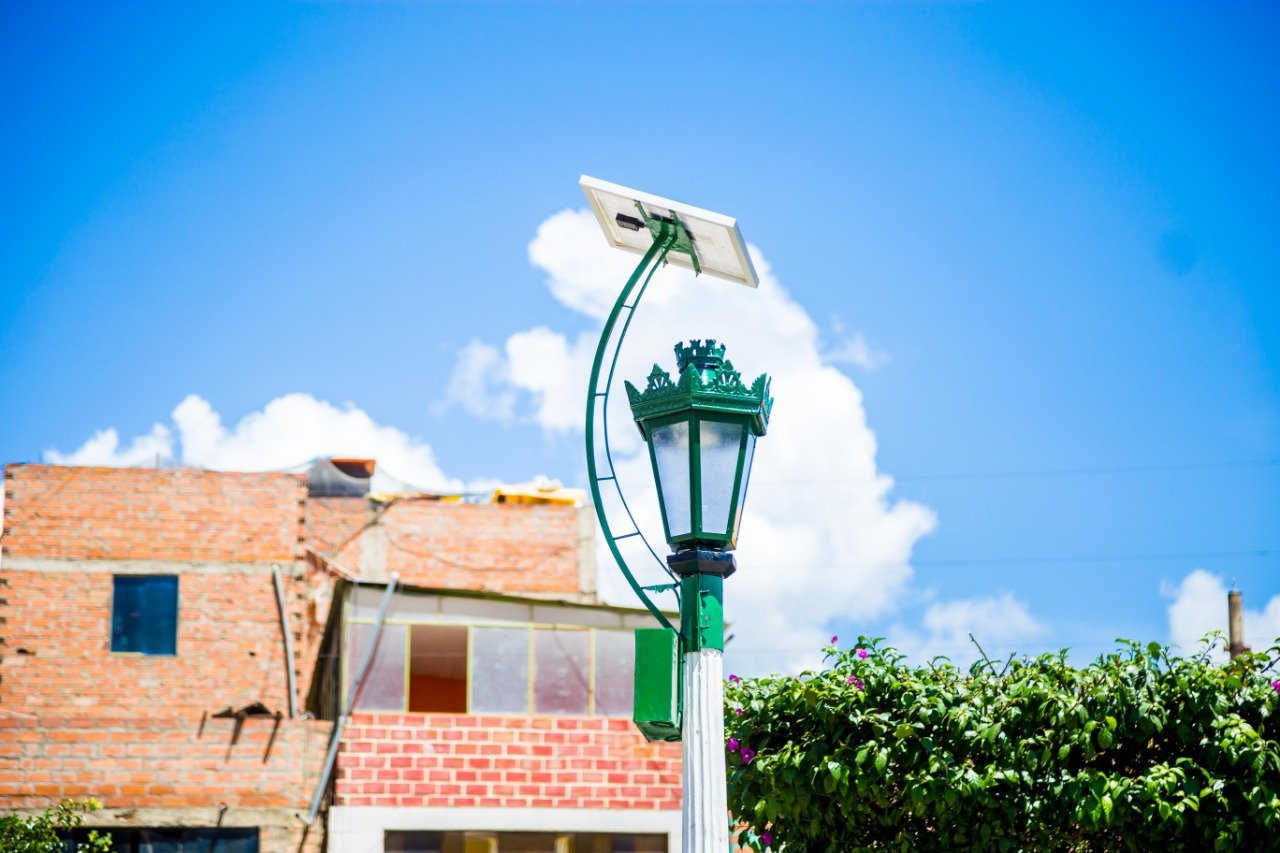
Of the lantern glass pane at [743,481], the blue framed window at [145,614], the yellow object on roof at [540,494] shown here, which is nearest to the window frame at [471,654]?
the blue framed window at [145,614]

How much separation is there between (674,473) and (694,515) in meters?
0.20

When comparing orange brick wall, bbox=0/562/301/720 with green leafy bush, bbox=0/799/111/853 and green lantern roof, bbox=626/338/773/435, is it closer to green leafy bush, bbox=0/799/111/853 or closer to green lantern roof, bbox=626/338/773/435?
green leafy bush, bbox=0/799/111/853

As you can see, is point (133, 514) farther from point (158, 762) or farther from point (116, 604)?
point (158, 762)

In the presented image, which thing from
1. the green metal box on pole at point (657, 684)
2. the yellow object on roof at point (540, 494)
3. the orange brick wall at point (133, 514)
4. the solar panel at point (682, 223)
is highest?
the yellow object on roof at point (540, 494)

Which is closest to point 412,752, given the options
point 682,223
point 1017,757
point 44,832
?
point 44,832

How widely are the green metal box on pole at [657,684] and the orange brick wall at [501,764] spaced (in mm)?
13754

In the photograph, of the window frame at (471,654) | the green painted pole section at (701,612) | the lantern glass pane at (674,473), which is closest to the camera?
the green painted pole section at (701,612)

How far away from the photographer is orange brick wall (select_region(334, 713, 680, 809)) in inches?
768

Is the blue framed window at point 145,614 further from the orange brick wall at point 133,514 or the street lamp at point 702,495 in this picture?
the street lamp at point 702,495

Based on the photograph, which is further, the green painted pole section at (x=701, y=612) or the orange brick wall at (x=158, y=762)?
the orange brick wall at (x=158, y=762)

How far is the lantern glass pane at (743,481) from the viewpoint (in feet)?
21.1

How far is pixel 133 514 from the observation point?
24.9 metres

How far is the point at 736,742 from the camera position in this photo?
33.2 feet

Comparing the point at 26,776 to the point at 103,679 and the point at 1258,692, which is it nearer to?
the point at 103,679
